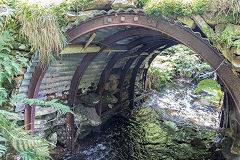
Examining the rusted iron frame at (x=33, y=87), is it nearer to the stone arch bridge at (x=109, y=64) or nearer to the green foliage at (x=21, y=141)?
the stone arch bridge at (x=109, y=64)

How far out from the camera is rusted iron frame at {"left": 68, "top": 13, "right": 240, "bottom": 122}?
2.47m

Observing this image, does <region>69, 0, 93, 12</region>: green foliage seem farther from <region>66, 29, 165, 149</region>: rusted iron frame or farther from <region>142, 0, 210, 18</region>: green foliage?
<region>142, 0, 210, 18</region>: green foliage

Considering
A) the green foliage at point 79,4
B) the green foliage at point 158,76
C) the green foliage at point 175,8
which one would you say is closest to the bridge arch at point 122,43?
the green foliage at point 175,8

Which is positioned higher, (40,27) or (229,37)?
(40,27)

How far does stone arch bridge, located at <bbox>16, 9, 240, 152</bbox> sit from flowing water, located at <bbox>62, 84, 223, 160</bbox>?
88cm

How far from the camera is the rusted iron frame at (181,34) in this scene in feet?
8.11

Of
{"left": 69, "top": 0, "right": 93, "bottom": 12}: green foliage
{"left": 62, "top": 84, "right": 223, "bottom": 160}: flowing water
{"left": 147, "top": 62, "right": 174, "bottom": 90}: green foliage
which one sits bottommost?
{"left": 62, "top": 84, "right": 223, "bottom": 160}: flowing water

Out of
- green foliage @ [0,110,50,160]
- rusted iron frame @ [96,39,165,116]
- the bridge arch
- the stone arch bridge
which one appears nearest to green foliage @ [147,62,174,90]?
the stone arch bridge

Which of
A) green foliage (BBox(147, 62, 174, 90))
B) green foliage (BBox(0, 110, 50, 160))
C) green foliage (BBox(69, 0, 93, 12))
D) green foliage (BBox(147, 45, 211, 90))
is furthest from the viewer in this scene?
green foliage (BBox(147, 45, 211, 90))

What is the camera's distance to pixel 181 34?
9.32ft

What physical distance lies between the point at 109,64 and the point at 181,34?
3823 mm

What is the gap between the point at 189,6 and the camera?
9.14 ft

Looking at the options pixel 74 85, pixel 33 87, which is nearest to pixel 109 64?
pixel 74 85

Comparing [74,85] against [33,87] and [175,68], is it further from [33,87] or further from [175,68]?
[175,68]
